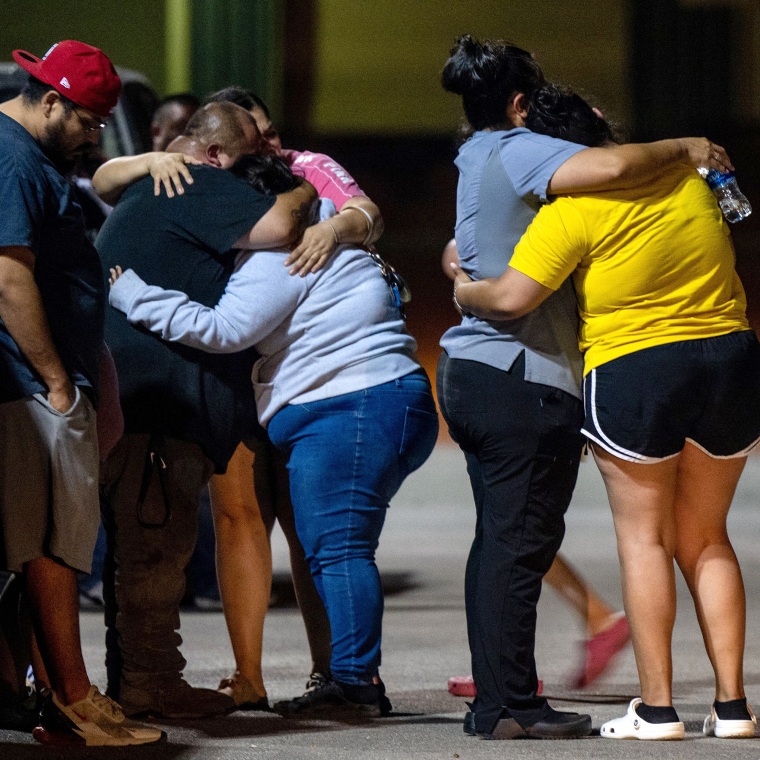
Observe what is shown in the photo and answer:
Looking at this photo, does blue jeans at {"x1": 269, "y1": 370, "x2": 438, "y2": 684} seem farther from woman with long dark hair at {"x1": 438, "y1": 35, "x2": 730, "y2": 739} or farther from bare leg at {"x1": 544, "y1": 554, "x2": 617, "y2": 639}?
bare leg at {"x1": 544, "y1": 554, "x2": 617, "y2": 639}

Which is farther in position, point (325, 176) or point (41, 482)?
point (325, 176)

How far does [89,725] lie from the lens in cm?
329

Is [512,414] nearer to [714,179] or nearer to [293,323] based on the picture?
[293,323]

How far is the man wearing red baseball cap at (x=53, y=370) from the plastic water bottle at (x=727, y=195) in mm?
1536

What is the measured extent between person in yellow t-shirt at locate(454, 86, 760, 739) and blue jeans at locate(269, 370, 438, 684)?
1.48 ft

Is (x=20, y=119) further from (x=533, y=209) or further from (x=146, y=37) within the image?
(x=146, y=37)

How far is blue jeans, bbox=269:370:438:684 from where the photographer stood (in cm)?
366

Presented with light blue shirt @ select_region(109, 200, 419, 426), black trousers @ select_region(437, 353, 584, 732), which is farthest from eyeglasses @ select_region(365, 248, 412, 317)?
black trousers @ select_region(437, 353, 584, 732)

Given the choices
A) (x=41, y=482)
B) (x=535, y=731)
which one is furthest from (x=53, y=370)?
(x=535, y=731)

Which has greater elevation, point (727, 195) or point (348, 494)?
point (727, 195)

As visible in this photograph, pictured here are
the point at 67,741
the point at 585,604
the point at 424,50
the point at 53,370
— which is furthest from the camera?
the point at 424,50

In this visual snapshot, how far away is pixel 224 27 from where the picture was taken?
1166 centimetres

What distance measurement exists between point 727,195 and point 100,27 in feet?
30.2

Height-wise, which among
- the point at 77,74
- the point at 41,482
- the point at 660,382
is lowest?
the point at 41,482
